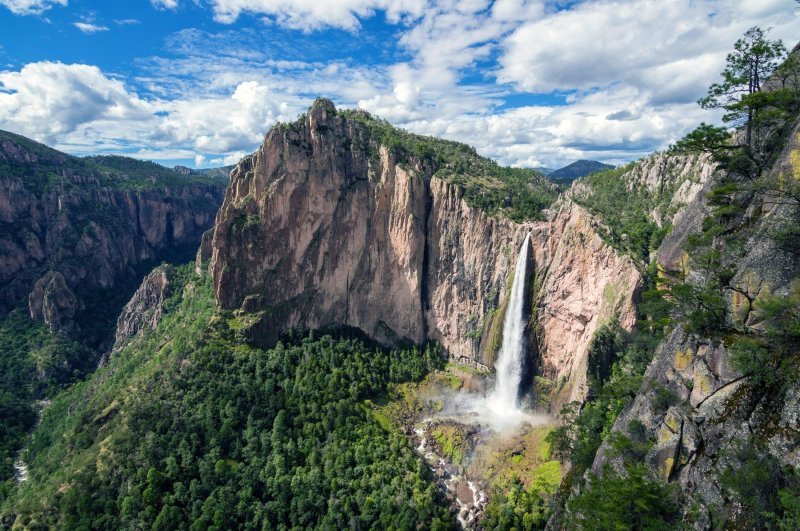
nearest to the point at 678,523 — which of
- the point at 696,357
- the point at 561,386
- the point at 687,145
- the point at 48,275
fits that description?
the point at 696,357

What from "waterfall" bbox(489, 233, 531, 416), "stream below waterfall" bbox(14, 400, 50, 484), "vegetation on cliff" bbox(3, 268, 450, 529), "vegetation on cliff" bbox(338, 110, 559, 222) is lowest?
"stream below waterfall" bbox(14, 400, 50, 484)

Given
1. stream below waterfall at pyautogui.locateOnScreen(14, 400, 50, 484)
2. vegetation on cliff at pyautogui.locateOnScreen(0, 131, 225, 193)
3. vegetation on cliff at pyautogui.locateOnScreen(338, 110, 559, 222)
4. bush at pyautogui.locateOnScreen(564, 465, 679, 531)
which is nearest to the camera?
bush at pyautogui.locateOnScreen(564, 465, 679, 531)

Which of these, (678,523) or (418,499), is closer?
(678,523)

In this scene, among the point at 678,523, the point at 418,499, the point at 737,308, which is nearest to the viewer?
the point at 678,523

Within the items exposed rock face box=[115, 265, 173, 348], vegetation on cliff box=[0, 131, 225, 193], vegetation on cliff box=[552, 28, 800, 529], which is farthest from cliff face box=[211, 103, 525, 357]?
vegetation on cliff box=[0, 131, 225, 193]

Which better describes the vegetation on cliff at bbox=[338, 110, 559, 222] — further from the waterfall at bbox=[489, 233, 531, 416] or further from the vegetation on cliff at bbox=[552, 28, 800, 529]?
the vegetation on cliff at bbox=[552, 28, 800, 529]

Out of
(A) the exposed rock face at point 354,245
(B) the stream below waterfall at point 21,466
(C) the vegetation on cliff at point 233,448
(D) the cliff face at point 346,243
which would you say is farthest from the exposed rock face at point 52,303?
(D) the cliff face at point 346,243

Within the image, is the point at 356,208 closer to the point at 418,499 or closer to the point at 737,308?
the point at 418,499

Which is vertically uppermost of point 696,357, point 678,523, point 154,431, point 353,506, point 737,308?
point 737,308
